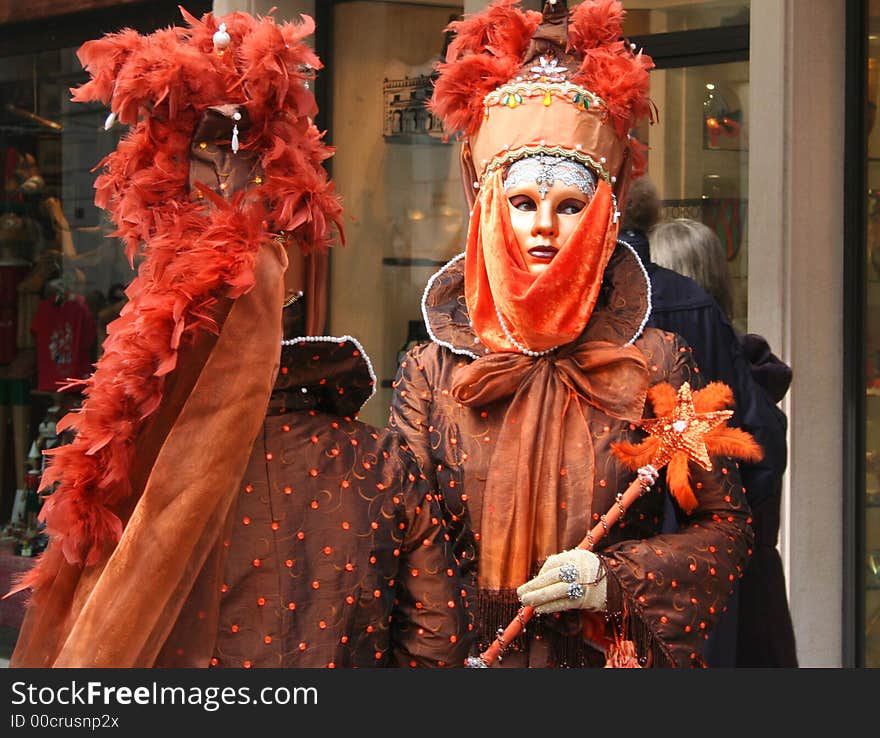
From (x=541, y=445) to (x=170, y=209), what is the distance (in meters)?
1.08

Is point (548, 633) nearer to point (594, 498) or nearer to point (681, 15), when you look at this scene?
point (594, 498)

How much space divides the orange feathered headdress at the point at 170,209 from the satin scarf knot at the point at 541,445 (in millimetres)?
788

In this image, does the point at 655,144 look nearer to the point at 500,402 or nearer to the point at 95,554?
the point at 500,402

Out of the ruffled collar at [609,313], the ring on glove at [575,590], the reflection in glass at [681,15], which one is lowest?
the ring on glove at [575,590]

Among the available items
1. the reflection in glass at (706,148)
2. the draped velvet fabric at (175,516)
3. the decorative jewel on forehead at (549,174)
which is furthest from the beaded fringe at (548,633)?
the reflection in glass at (706,148)

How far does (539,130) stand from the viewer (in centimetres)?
290

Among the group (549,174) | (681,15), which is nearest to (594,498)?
(549,174)

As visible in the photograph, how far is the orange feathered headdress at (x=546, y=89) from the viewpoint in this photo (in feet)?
9.56

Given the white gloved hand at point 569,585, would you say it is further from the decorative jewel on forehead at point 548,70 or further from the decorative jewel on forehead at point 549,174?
the decorative jewel on forehead at point 548,70

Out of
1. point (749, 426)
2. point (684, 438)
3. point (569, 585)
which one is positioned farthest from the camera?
point (749, 426)

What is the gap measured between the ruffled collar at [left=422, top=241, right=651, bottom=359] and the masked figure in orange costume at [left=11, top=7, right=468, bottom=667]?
0.77m

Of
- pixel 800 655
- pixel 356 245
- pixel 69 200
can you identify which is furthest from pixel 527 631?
pixel 69 200

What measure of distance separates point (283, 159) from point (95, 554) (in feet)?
2.00

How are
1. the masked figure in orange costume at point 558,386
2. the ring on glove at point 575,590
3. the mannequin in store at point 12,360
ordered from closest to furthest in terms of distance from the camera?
the ring on glove at point 575,590, the masked figure in orange costume at point 558,386, the mannequin in store at point 12,360
